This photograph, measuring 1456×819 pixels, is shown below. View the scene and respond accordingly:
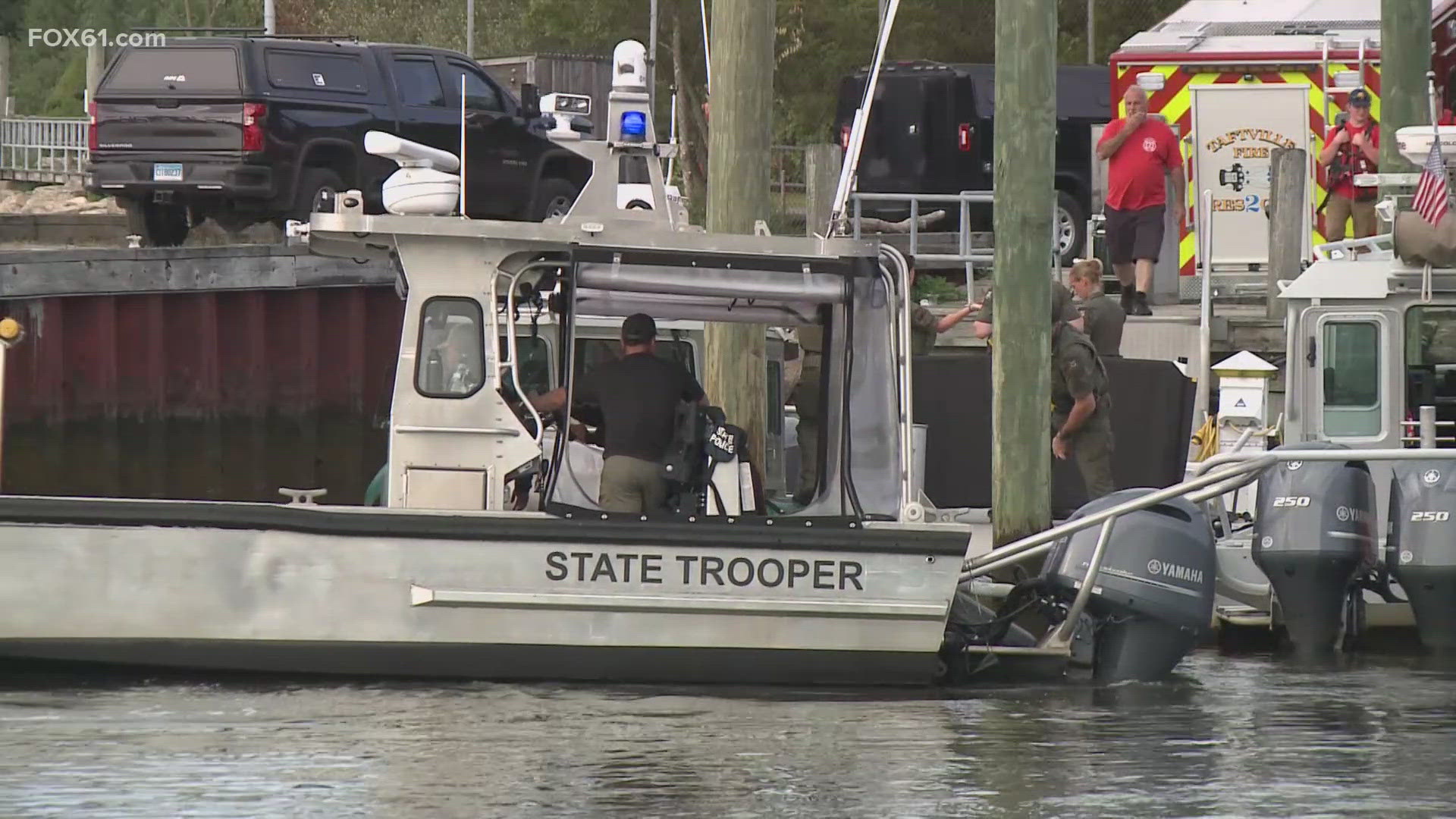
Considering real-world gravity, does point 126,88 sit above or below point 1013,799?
above

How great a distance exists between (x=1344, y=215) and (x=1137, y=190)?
59.3 inches

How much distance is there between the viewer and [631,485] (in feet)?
34.3

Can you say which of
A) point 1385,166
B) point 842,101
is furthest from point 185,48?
point 1385,166

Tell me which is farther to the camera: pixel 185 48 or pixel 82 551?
pixel 185 48

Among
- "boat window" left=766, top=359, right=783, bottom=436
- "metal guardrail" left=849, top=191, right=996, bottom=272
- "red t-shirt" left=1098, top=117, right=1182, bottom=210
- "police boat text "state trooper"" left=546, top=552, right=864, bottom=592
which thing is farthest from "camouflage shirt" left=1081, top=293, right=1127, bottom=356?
"police boat text "state trooper"" left=546, top=552, right=864, bottom=592

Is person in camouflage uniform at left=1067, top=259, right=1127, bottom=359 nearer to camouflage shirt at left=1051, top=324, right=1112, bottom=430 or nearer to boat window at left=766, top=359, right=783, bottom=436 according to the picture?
camouflage shirt at left=1051, top=324, right=1112, bottom=430

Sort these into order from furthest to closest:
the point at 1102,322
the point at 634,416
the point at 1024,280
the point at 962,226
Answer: the point at 962,226 < the point at 1102,322 < the point at 1024,280 < the point at 634,416

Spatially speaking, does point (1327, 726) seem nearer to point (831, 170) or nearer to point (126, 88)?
point (831, 170)

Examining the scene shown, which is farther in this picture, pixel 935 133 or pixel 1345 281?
pixel 935 133

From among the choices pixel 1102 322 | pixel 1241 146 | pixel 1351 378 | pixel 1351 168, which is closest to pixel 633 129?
pixel 1102 322

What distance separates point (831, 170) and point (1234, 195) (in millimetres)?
3300

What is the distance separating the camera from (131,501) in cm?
1015

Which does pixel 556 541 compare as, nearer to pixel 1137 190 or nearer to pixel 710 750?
pixel 710 750

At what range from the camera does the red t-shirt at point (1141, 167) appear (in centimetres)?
1767
